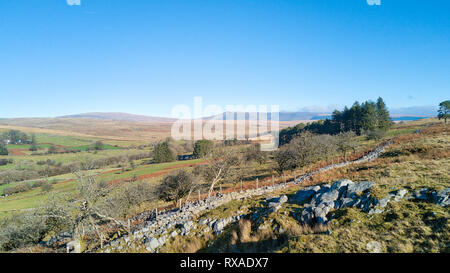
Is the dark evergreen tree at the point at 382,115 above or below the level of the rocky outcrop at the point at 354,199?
above

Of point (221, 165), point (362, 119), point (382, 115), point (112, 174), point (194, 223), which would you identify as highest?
point (382, 115)

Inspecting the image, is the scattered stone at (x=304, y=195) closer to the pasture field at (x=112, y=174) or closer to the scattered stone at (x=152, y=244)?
the scattered stone at (x=152, y=244)

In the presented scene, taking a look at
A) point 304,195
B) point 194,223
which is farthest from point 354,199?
point 194,223

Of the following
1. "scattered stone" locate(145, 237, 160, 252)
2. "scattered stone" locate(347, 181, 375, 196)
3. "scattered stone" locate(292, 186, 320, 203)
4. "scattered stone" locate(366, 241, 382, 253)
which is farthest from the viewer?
"scattered stone" locate(292, 186, 320, 203)

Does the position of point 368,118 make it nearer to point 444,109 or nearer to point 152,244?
point 444,109

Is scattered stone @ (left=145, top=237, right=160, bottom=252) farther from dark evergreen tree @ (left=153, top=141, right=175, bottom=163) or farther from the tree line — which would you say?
dark evergreen tree @ (left=153, top=141, right=175, bottom=163)

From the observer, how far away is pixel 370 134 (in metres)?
52.3

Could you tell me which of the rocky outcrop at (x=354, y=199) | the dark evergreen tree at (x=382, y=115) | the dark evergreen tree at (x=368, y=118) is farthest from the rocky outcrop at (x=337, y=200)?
the dark evergreen tree at (x=382, y=115)

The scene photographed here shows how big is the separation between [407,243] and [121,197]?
1032 inches

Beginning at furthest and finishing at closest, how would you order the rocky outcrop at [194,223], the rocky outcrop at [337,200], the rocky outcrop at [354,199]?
the rocky outcrop at [194,223] → the rocky outcrop at [337,200] → the rocky outcrop at [354,199]

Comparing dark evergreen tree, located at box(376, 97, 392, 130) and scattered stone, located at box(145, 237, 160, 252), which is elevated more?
dark evergreen tree, located at box(376, 97, 392, 130)

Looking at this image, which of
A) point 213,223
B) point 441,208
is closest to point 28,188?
point 213,223

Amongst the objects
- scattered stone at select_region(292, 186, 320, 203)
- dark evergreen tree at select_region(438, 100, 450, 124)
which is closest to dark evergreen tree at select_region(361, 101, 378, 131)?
dark evergreen tree at select_region(438, 100, 450, 124)
